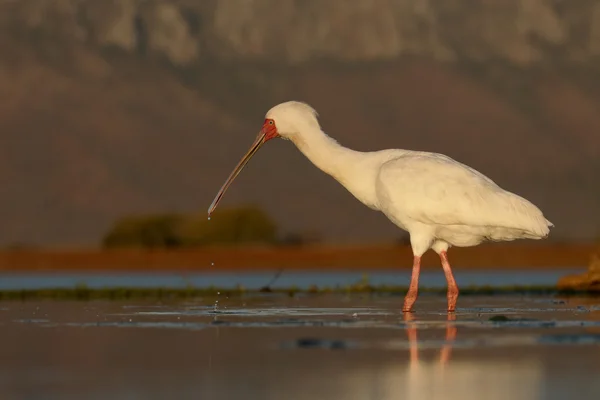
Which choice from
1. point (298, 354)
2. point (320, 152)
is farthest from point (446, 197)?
point (298, 354)

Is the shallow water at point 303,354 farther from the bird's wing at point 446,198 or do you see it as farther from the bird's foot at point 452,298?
the bird's wing at point 446,198

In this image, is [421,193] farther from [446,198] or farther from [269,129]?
[269,129]

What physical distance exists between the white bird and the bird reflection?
1.20 m

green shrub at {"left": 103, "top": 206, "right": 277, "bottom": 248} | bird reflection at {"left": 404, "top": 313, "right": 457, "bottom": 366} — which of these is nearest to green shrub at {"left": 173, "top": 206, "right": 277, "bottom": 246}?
green shrub at {"left": 103, "top": 206, "right": 277, "bottom": 248}

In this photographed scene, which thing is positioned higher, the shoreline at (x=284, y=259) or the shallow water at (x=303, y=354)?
the shoreline at (x=284, y=259)

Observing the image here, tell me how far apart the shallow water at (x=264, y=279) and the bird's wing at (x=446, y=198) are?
1002 cm

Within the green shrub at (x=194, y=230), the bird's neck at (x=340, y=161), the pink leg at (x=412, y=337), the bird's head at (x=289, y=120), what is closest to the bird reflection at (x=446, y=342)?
the pink leg at (x=412, y=337)

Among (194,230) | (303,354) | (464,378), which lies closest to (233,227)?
(194,230)

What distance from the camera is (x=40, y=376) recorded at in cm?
1056

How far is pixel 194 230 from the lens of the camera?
1763 inches

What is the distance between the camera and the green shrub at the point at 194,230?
44.8m

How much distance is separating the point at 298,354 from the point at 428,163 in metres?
5.87

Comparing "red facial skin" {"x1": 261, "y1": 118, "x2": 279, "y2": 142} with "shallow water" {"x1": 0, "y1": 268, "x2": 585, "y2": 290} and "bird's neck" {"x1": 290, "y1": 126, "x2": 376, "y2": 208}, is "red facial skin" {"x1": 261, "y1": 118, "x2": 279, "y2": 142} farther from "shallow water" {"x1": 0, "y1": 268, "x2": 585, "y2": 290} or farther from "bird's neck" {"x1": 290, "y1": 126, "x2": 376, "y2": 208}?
"shallow water" {"x1": 0, "y1": 268, "x2": 585, "y2": 290}

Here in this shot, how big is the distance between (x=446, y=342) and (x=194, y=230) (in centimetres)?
3264
